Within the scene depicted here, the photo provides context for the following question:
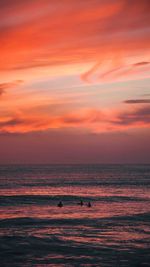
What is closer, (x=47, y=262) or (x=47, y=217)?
(x=47, y=262)

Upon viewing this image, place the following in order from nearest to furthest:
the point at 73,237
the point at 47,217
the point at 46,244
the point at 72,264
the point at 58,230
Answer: the point at 72,264 < the point at 46,244 < the point at 73,237 < the point at 58,230 < the point at 47,217

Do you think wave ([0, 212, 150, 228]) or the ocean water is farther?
wave ([0, 212, 150, 228])

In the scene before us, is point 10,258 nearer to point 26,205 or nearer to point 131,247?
point 131,247

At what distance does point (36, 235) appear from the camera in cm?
3828

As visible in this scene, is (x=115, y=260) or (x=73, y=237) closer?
(x=115, y=260)

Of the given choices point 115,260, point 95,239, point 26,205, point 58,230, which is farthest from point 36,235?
point 26,205

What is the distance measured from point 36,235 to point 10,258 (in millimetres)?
8754

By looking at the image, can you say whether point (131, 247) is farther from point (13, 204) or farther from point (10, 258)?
point (13, 204)

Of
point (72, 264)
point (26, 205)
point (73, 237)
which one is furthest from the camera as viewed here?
point (26, 205)

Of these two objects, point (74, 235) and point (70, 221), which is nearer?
point (74, 235)

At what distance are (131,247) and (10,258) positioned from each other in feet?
35.4

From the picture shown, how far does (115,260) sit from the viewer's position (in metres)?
29.3

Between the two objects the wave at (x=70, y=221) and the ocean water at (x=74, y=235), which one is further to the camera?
the wave at (x=70, y=221)

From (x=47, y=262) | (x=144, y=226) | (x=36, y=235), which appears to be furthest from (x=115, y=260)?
(x=144, y=226)
